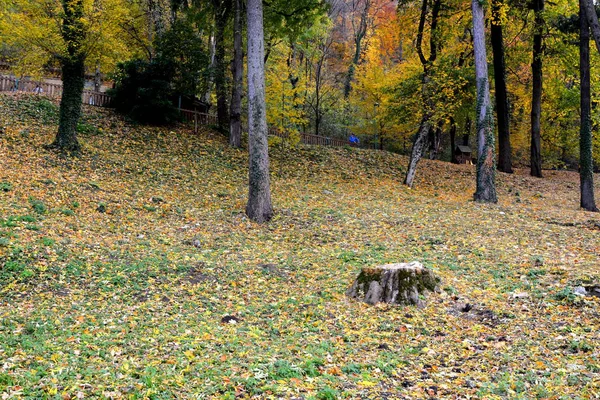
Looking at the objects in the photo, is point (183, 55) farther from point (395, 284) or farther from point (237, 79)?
point (395, 284)

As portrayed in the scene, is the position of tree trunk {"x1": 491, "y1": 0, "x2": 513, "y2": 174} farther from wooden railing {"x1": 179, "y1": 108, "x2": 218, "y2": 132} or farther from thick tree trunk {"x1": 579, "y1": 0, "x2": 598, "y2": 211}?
wooden railing {"x1": 179, "y1": 108, "x2": 218, "y2": 132}

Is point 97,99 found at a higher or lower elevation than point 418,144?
higher

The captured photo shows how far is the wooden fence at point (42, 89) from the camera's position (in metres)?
17.7

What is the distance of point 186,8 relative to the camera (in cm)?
1725

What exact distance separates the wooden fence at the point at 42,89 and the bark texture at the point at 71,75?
208 inches

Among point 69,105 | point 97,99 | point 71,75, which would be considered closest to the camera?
point 69,105

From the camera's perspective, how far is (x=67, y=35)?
39.3ft

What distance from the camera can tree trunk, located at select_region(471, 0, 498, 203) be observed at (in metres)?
13.2

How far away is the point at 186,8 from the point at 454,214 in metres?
13.2

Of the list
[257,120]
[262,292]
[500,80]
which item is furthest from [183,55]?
[262,292]

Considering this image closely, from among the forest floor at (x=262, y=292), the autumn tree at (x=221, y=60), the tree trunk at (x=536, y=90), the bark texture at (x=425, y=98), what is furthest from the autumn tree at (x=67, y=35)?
the tree trunk at (x=536, y=90)

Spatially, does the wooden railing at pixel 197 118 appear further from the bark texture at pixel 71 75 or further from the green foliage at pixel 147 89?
the bark texture at pixel 71 75

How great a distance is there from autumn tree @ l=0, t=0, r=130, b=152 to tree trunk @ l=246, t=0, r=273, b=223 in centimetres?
498

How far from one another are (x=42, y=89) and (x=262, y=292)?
54.2 feet
